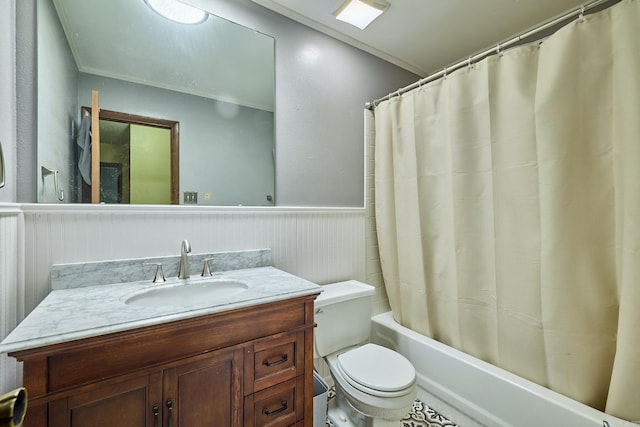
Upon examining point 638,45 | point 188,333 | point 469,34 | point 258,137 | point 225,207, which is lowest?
point 188,333

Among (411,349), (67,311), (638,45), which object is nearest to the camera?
(67,311)

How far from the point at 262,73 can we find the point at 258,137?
1.23 ft

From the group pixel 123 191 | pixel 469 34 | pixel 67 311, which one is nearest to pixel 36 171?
pixel 123 191

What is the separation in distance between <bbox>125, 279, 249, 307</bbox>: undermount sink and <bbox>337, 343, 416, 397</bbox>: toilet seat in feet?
2.15

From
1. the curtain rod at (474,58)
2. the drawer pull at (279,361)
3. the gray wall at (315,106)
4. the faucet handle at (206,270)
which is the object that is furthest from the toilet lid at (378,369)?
the curtain rod at (474,58)

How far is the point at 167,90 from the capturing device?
1337 millimetres

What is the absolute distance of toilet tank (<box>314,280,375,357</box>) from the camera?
1501mm

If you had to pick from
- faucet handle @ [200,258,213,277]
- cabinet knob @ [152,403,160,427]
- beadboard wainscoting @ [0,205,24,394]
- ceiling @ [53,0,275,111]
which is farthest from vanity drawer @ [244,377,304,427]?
ceiling @ [53,0,275,111]

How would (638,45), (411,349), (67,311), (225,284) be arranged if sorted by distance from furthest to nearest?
(411,349), (225,284), (638,45), (67,311)

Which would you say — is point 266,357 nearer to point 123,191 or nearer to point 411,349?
point 123,191

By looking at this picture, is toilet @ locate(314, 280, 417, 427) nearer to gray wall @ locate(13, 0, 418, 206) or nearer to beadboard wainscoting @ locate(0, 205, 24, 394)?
gray wall @ locate(13, 0, 418, 206)

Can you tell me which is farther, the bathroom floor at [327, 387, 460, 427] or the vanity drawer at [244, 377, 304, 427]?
the bathroom floor at [327, 387, 460, 427]

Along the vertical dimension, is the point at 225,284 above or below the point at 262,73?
below

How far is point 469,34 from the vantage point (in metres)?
1.91
